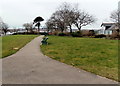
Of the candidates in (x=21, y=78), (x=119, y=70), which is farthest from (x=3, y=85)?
(x=119, y=70)

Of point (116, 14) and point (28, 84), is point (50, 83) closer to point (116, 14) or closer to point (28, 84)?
point (28, 84)

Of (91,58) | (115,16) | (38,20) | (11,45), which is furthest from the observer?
(38,20)

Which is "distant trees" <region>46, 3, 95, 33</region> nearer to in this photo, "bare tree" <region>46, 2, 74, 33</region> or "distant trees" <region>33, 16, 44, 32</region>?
"bare tree" <region>46, 2, 74, 33</region>

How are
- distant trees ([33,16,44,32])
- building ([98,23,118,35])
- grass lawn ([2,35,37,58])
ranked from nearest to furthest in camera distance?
grass lawn ([2,35,37,58]) → building ([98,23,118,35]) → distant trees ([33,16,44,32])

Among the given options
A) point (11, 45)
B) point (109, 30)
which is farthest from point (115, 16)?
point (11, 45)

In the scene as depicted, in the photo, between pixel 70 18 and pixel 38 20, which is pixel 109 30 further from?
pixel 38 20

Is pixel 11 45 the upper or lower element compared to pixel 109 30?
lower

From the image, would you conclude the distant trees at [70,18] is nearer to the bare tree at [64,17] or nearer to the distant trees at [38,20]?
the bare tree at [64,17]

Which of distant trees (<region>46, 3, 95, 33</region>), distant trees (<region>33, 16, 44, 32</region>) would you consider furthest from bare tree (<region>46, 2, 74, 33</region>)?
distant trees (<region>33, 16, 44, 32</region>)

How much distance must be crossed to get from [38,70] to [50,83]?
150cm

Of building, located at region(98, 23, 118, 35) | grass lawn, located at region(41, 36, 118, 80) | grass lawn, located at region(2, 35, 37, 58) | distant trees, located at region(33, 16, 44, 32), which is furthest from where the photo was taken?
distant trees, located at region(33, 16, 44, 32)

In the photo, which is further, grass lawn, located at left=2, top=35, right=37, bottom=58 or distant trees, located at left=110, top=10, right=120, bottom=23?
distant trees, located at left=110, top=10, right=120, bottom=23

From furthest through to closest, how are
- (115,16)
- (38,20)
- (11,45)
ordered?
(38,20) → (115,16) → (11,45)

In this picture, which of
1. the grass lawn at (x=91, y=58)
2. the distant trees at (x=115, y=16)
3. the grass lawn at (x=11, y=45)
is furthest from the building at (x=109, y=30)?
the grass lawn at (x=91, y=58)
